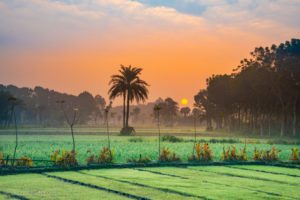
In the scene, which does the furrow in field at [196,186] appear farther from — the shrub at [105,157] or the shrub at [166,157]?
the shrub at [166,157]

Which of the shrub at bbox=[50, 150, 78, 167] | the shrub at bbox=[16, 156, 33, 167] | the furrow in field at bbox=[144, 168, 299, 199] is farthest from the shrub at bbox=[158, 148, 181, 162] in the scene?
the shrub at bbox=[16, 156, 33, 167]

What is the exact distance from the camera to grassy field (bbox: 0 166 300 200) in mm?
15565

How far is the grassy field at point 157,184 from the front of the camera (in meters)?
15.6

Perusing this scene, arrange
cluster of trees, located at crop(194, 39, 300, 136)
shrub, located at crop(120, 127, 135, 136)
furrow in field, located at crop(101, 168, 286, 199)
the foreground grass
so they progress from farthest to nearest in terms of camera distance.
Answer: cluster of trees, located at crop(194, 39, 300, 136) < shrub, located at crop(120, 127, 135, 136) < the foreground grass < furrow in field, located at crop(101, 168, 286, 199)

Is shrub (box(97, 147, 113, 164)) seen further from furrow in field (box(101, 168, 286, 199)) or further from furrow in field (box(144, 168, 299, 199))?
furrow in field (box(144, 168, 299, 199))

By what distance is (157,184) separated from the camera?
18031 mm

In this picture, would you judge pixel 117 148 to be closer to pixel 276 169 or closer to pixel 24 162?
pixel 24 162

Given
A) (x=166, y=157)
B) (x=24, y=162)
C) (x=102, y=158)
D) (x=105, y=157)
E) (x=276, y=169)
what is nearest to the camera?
(x=24, y=162)

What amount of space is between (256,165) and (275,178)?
5.88 metres

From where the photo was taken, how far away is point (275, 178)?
2055cm

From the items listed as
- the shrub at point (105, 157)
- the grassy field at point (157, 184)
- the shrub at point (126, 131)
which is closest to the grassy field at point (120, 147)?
the shrub at point (105, 157)

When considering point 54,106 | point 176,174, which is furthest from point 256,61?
point 54,106

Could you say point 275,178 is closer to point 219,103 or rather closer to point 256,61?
point 256,61

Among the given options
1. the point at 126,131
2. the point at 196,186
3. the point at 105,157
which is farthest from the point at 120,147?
the point at 126,131
